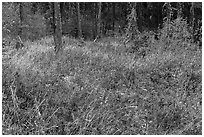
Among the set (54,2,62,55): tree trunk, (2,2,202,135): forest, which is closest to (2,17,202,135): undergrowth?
(2,2,202,135): forest

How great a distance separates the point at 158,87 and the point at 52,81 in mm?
3266

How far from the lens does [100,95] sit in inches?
241

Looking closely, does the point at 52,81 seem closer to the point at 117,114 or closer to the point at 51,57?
the point at 117,114

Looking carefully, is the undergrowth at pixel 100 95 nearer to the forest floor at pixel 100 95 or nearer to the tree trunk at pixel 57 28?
the forest floor at pixel 100 95

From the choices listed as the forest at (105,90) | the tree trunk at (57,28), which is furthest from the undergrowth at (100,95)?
the tree trunk at (57,28)

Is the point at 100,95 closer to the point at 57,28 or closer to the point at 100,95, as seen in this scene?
the point at 100,95

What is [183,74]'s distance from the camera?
27.0 feet

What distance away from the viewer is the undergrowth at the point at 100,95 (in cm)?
462

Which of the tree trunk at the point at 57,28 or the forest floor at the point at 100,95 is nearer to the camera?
the forest floor at the point at 100,95

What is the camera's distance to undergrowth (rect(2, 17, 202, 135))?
4.62 meters

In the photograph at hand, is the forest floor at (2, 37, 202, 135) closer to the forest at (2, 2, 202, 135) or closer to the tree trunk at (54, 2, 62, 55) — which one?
the forest at (2, 2, 202, 135)

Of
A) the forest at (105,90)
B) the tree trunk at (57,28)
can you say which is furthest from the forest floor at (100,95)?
the tree trunk at (57,28)

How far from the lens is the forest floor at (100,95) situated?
4613 mm

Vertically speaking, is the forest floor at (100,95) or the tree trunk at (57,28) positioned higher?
the tree trunk at (57,28)
